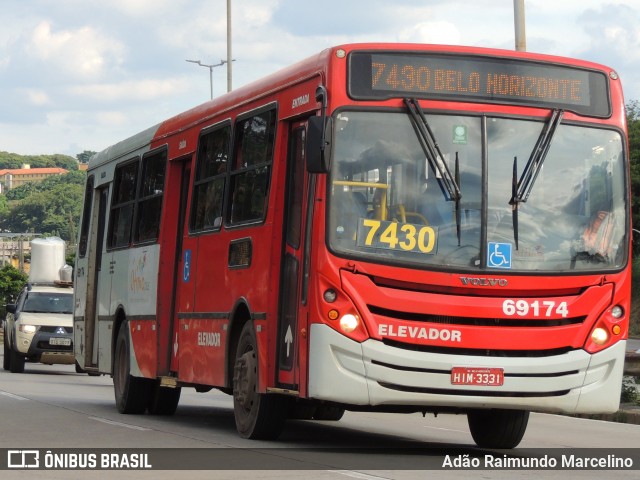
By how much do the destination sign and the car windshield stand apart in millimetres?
22924

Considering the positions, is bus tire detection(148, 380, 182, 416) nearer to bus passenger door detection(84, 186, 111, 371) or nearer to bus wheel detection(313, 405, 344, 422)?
bus passenger door detection(84, 186, 111, 371)

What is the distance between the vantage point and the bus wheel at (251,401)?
13508 millimetres

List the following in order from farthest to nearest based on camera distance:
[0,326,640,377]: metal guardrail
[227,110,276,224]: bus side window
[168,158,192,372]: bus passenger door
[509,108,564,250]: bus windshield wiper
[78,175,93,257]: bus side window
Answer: [0,326,640,377]: metal guardrail < [78,175,93,257]: bus side window < [168,158,192,372]: bus passenger door < [227,110,276,224]: bus side window < [509,108,564,250]: bus windshield wiper

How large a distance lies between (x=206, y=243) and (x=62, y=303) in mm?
19671

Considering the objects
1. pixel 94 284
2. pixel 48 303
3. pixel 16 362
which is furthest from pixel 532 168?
pixel 48 303

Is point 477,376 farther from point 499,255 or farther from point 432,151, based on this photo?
point 432,151

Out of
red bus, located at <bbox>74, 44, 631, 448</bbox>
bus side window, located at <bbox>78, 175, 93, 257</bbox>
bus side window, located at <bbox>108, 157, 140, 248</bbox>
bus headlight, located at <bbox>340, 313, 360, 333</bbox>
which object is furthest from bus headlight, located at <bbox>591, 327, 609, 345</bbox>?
bus side window, located at <bbox>78, 175, 93, 257</bbox>

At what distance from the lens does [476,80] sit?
40.9 feet

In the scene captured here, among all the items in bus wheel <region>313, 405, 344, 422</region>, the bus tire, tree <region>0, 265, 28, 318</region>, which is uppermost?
tree <region>0, 265, 28, 318</region>

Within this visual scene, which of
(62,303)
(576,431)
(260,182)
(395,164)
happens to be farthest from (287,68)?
(62,303)

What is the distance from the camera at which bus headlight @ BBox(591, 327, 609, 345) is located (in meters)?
12.3

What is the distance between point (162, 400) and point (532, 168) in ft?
25.4

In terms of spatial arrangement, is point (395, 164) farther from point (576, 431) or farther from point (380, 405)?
point (576, 431)
